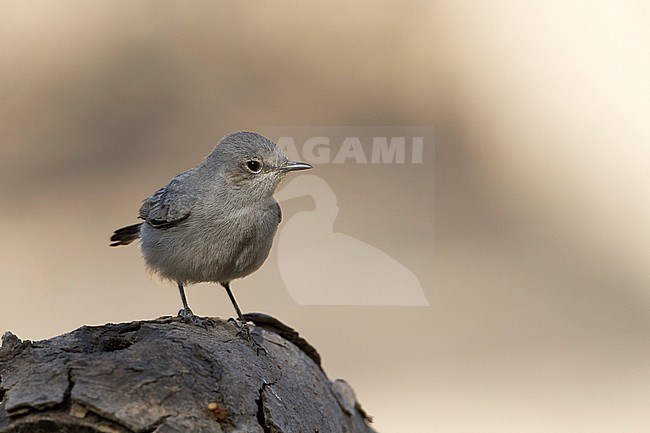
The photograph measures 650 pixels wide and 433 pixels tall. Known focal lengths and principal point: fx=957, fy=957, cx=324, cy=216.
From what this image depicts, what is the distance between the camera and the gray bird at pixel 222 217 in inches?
180

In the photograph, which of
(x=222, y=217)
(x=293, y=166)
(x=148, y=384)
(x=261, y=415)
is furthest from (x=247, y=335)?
(x=293, y=166)

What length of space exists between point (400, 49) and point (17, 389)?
8621 mm

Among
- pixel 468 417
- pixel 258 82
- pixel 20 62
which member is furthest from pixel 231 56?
pixel 468 417

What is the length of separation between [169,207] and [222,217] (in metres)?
0.32

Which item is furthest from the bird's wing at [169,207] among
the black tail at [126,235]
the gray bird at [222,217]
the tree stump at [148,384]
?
the tree stump at [148,384]

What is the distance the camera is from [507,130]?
Result: 34.3ft

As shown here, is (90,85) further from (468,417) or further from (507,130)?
(468,417)

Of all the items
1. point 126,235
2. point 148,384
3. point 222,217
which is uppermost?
point 126,235

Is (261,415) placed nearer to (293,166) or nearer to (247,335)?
(247,335)

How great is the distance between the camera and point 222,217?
4637 millimetres

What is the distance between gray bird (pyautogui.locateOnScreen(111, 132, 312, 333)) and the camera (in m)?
4.57

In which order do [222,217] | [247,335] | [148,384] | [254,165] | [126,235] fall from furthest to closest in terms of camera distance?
[126,235] < [254,165] < [222,217] < [247,335] < [148,384]

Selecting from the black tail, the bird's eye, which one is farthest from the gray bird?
the black tail

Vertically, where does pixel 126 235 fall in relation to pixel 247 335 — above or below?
above
